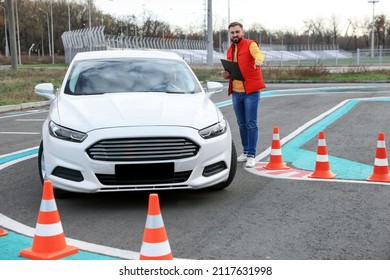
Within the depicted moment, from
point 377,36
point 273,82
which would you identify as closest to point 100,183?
point 273,82

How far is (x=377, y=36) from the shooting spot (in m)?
120

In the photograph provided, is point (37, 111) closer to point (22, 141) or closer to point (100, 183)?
point (22, 141)

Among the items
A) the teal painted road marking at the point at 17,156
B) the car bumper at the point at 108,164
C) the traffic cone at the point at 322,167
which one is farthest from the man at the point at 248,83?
the teal painted road marking at the point at 17,156

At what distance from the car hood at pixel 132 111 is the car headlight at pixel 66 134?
0.15 feet

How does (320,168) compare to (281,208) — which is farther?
(320,168)

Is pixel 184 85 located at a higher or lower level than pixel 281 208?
higher

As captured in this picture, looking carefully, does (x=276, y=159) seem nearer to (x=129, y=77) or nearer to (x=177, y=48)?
(x=129, y=77)

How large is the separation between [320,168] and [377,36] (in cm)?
12002

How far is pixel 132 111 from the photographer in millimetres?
5902

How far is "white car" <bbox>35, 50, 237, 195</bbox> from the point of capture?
5543 mm

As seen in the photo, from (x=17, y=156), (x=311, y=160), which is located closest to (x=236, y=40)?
(x=311, y=160)

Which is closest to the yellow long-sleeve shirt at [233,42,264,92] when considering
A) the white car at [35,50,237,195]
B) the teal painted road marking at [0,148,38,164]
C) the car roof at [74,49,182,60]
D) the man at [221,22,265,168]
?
the man at [221,22,265,168]

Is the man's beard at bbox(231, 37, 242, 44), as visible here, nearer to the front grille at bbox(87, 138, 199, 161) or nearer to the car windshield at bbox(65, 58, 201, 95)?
the car windshield at bbox(65, 58, 201, 95)

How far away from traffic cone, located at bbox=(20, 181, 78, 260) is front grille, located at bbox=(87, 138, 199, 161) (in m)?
1.18
